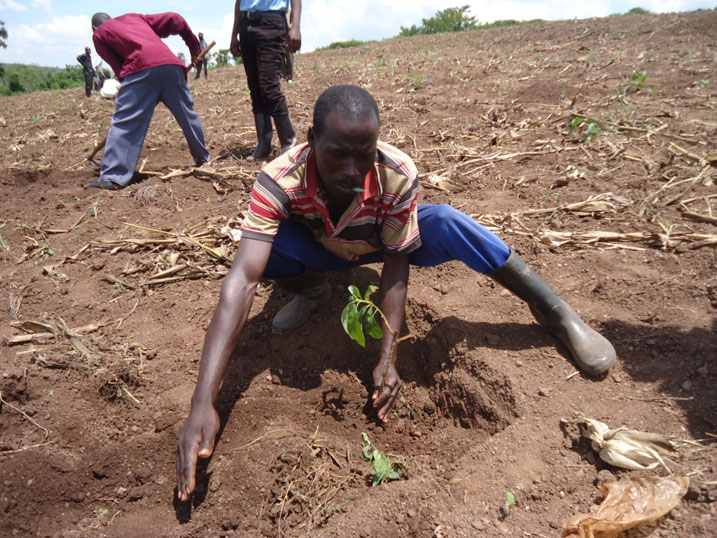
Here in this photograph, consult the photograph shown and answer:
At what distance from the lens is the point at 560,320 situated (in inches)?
77.8

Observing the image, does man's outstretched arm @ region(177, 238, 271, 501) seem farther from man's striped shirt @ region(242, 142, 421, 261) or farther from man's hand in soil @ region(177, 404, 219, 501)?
man's striped shirt @ region(242, 142, 421, 261)

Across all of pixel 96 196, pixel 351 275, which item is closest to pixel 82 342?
pixel 351 275

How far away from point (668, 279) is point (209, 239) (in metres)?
2.66

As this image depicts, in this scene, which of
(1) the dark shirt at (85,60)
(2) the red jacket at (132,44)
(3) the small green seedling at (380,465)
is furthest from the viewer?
(1) the dark shirt at (85,60)

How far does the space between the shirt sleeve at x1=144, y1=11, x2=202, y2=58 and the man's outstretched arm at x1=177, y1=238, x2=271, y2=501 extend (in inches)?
139

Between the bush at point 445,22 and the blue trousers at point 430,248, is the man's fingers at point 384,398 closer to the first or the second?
the blue trousers at point 430,248

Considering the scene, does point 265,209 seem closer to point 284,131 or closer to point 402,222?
point 402,222

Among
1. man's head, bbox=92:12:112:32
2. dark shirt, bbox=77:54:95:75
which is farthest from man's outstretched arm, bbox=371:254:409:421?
dark shirt, bbox=77:54:95:75

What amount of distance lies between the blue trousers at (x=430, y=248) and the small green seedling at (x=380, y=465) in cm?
Answer: 83

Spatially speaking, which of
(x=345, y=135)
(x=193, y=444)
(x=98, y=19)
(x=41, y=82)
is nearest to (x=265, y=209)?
(x=345, y=135)

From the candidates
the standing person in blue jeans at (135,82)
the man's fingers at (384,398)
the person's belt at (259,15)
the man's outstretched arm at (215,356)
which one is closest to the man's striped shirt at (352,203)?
the man's outstretched arm at (215,356)

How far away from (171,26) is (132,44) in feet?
1.82

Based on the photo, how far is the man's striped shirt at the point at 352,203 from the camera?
5.86 feet

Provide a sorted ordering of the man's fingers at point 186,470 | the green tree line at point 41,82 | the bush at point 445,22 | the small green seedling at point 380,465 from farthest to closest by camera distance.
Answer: the bush at point 445,22, the green tree line at point 41,82, the small green seedling at point 380,465, the man's fingers at point 186,470
